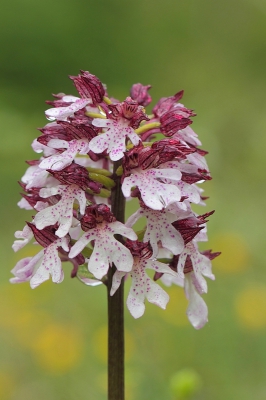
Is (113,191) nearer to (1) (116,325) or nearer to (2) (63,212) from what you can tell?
(2) (63,212)

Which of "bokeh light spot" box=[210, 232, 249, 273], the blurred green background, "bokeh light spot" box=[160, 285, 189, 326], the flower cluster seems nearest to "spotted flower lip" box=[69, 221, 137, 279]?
the flower cluster

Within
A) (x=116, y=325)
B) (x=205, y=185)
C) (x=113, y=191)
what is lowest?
(x=116, y=325)

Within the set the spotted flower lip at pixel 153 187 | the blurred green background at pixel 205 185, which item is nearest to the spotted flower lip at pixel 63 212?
the spotted flower lip at pixel 153 187

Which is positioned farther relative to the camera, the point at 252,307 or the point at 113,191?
the point at 252,307

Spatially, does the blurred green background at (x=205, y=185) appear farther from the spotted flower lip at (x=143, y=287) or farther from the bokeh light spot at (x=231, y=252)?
the spotted flower lip at (x=143, y=287)

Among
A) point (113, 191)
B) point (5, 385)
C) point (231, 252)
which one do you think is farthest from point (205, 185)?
point (113, 191)

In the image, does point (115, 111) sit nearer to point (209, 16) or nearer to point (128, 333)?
point (128, 333)

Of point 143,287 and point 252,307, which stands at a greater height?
point 143,287
